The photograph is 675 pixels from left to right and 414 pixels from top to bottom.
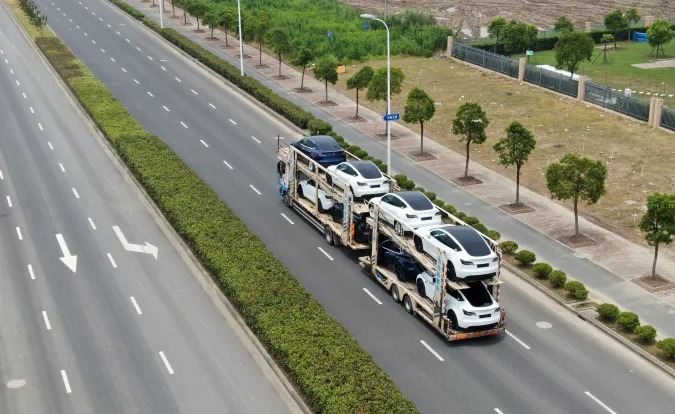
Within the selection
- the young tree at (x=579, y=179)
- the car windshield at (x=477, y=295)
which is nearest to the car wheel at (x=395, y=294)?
the car windshield at (x=477, y=295)

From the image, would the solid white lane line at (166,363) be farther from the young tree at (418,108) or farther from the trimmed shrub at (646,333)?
the young tree at (418,108)

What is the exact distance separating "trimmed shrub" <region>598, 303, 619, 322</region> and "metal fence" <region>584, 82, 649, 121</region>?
30.4 metres

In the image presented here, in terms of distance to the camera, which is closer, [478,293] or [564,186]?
[478,293]

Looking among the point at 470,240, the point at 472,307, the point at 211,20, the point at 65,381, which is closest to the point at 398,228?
the point at 470,240

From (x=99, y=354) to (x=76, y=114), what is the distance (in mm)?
35469

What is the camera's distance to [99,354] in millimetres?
30344

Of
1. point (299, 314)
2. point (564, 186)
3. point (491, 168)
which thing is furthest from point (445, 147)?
point (299, 314)

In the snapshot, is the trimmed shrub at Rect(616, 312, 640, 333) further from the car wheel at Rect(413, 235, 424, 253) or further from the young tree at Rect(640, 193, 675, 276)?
the car wheel at Rect(413, 235, 424, 253)

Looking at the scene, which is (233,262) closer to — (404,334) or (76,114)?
(404,334)

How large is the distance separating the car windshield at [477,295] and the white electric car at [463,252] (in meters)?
0.45

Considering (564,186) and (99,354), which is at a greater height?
(564,186)

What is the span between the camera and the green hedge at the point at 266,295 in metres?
25.8

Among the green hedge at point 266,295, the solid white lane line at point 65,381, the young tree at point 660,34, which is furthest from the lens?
the young tree at point 660,34

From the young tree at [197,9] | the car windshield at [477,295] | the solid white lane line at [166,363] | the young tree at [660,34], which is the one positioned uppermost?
the young tree at [197,9]
